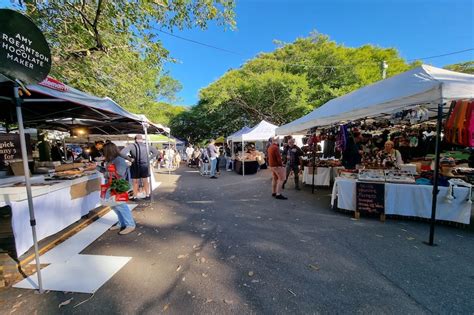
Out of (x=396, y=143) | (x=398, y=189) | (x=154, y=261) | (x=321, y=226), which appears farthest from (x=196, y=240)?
(x=396, y=143)

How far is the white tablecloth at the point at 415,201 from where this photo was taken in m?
4.11

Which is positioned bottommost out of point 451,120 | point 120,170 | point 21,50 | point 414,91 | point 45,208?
point 45,208

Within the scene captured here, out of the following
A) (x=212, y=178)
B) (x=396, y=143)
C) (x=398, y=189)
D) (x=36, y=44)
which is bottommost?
(x=212, y=178)

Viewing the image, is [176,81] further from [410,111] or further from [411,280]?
[411,280]

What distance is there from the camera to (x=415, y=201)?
14.6ft

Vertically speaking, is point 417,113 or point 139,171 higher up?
point 417,113

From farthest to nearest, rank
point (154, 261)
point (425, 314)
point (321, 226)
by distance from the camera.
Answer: point (321, 226) → point (154, 261) → point (425, 314)

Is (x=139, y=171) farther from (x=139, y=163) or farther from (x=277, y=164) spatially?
(x=277, y=164)

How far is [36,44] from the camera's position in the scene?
7.55 ft

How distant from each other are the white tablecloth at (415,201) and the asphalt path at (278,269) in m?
0.23

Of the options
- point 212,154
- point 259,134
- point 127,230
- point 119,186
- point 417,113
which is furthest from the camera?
point 259,134

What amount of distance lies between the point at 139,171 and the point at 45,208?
3.08 metres

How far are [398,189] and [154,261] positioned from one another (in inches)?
188

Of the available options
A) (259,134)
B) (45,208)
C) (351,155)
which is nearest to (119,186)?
(45,208)
